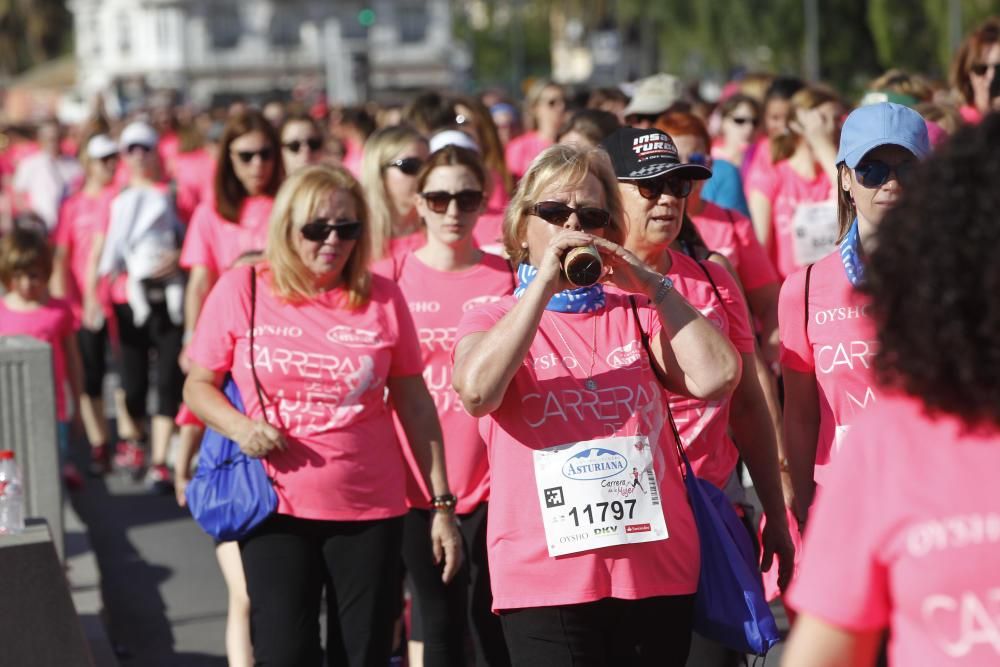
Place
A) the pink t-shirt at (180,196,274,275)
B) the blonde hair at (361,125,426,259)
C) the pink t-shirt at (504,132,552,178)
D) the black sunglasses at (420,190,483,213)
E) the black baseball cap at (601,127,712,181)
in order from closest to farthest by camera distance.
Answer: the black baseball cap at (601,127,712,181) < the black sunglasses at (420,190,483,213) < the blonde hair at (361,125,426,259) < the pink t-shirt at (180,196,274,275) < the pink t-shirt at (504,132,552,178)

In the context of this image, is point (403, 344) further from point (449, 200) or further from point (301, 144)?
point (301, 144)

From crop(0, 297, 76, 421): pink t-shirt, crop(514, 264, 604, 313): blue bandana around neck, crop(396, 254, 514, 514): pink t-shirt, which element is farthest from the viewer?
crop(0, 297, 76, 421): pink t-shirt

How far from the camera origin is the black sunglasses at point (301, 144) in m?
8.88

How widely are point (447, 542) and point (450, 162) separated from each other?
1.48 meters

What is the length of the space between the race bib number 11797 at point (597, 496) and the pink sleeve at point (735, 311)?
0.86 m

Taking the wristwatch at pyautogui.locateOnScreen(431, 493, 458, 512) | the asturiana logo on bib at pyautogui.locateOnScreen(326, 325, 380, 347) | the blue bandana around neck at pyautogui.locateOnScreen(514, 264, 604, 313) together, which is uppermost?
the blue bandana around neck at pyautogui.locateOnScreen(514, 264, 604, 313)

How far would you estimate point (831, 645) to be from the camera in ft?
8.03

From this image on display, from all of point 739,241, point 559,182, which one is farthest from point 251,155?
point 559,182

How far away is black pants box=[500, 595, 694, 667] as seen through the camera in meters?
3.89

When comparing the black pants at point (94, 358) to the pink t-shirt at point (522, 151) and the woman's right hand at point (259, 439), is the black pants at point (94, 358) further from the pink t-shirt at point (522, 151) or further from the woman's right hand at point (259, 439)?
the woman's right hand at point (259, 439)

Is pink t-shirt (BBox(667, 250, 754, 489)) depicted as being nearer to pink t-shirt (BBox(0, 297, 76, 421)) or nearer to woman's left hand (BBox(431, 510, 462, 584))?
woman's left hand (BBox(431, 510, 462, 584))

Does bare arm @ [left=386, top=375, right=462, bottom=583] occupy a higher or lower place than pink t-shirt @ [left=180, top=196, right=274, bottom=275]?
lower

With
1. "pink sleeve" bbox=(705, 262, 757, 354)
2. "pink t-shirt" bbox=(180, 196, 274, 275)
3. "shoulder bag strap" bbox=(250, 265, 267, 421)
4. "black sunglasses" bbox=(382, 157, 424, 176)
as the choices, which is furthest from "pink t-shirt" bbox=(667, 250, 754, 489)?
"pink t-shirt" bbox=(180, 196, 274, 275)

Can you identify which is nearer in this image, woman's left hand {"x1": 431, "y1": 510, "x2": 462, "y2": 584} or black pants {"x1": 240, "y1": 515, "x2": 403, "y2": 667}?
black pants {"x1": 240, "y1": 515, "x2": 403, "y2": 667}
